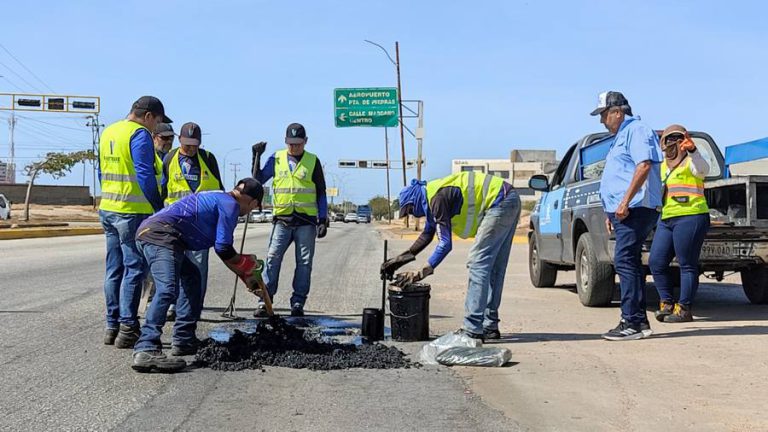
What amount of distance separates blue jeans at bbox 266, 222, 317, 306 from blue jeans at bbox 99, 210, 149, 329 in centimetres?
189

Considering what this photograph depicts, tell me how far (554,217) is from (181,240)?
6011mm

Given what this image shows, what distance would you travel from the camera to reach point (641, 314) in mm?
6680

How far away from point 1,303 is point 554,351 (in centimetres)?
613

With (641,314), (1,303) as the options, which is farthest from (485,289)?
(1,303)

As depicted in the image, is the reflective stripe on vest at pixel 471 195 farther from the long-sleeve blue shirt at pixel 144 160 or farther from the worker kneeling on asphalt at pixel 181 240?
the long-sleeve blue shirt at pixel 144 160

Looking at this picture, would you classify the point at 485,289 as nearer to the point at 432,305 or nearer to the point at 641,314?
the point at 641,314

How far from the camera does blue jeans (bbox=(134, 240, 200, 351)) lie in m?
5.32

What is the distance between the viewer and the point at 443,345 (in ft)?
19.0

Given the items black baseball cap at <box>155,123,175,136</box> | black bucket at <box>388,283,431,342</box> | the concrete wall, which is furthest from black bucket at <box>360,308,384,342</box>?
→ the concrete wall

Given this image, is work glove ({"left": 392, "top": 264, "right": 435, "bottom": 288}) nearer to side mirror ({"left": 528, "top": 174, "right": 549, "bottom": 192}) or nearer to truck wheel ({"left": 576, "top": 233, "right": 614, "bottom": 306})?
truck wheel ({"left": 576, "top": 233, "right": 614, "bottom": 306})

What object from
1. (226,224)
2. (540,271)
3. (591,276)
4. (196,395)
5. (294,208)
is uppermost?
(294,208)

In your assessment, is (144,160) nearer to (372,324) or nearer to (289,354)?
(289,354)

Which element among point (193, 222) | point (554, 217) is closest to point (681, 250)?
point (554, 217)

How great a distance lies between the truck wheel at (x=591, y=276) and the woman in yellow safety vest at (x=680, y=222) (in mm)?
731
